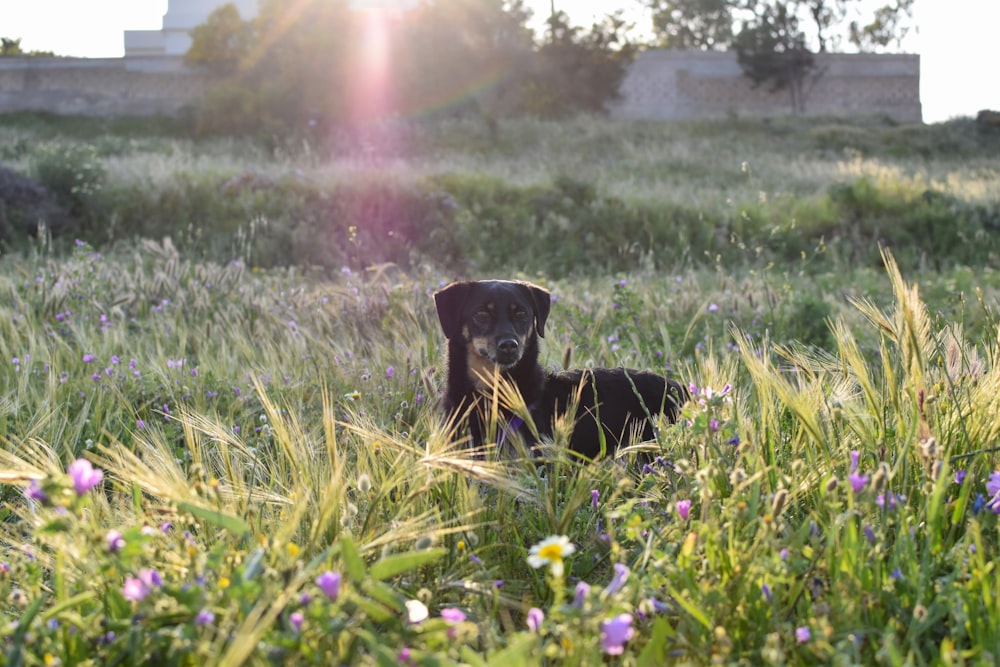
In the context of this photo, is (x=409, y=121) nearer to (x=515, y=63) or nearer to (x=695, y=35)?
(x=515, y=63)

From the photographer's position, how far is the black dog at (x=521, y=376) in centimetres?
393

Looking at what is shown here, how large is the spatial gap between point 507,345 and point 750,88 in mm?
49744

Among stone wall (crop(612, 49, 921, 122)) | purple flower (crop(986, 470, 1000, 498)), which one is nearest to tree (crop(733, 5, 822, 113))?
stone wall (crop(612, 49, 921, 122))

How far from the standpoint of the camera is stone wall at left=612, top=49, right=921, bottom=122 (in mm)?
47562

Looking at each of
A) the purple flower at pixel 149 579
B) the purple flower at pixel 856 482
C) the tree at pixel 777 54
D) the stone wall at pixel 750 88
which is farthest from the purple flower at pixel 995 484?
the tree at pixel 777 54

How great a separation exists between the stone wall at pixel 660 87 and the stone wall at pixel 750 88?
0.06 m

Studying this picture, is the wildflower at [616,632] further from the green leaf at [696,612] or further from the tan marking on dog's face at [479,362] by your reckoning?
the tan marking on dog's face at [479,362]

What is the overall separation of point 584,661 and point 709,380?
1.29 m

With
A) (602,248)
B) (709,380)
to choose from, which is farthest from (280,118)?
(709,380)

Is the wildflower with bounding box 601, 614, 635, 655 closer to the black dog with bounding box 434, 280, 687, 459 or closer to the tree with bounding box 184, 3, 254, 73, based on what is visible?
the black dog with bounding box 434, 280, 687, 459

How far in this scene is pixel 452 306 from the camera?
423 centimetres

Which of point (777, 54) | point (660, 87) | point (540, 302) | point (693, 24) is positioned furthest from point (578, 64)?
point (540, 302)

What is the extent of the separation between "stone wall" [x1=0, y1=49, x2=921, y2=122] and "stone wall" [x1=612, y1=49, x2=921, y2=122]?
2.2 inches

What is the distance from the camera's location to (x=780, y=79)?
159 feet
